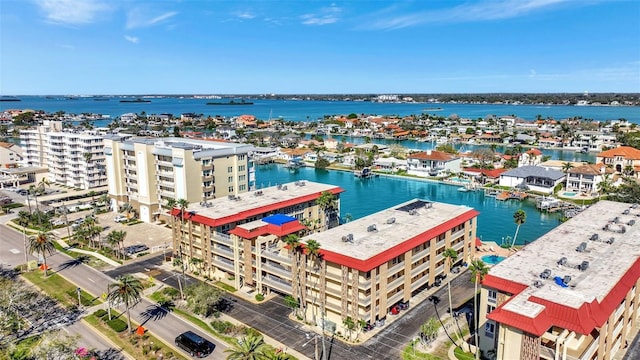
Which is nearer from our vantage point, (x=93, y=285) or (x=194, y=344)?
(x=194, y=344)

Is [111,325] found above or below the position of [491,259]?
below

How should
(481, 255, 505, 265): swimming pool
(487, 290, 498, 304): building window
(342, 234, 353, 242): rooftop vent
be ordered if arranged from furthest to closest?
(481, 255, 505, 265): swimming pool → (342, 234, 353, 242): rooftop vent → (487, 290, 498, 304): building window

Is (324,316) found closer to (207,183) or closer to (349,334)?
(349,334)

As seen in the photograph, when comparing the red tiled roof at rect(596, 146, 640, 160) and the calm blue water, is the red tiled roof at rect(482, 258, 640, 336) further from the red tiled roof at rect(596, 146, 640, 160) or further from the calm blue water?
the red tiled roof at rect(596, 146, 640, 160)

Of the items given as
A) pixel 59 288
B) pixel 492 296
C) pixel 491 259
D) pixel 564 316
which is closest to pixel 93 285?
pixel 59 288

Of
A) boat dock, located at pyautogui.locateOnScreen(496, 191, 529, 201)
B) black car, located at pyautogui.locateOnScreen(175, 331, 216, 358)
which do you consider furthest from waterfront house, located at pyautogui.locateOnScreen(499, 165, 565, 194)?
black car, located at pyautogui.locateOnScreen(175, 331, 216, 358)

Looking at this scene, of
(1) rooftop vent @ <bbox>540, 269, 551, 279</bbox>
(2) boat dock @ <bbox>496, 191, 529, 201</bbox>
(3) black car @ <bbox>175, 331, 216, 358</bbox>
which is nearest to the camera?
(1) rooftop vent @ <bbox>540, 269, 551, 279</bbox>

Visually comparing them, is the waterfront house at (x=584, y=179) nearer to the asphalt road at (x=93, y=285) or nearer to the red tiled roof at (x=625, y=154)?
the red tiled roof at (x=625, y=154)

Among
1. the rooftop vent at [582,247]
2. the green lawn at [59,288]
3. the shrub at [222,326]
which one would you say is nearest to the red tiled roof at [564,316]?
the rooftop vent at [582,247]

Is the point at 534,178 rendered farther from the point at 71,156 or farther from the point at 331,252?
the point at 71,156
